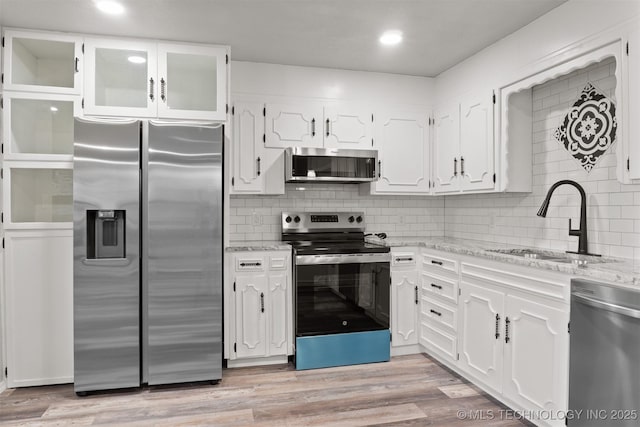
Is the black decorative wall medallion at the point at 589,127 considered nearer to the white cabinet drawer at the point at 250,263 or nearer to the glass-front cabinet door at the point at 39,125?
the white cabinet drawer at the point at 250,263

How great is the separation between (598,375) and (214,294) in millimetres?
2256

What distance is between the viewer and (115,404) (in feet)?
8.63

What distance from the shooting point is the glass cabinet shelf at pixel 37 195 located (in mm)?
2824

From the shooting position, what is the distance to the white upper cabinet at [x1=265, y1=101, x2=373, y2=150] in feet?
11.7

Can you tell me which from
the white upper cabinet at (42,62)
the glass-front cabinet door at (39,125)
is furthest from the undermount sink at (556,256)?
the white upper cabinet at (42,62)

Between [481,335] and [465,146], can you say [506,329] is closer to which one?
[481,335]

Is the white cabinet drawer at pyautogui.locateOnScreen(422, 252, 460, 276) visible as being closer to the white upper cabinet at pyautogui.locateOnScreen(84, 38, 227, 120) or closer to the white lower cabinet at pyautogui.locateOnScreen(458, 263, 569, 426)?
the white lower cabinet at pyautogui.locateOnScreen(458, 263, 569, 426)

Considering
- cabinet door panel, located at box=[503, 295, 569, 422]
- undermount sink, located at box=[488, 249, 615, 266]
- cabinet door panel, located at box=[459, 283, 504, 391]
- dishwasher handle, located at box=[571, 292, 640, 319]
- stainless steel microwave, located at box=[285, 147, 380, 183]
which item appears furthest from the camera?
stainless steel microwave, located at box=[285, 147, 380, 183]

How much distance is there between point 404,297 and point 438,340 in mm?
433

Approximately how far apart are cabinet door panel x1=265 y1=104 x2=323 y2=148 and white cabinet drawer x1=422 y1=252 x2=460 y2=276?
4.44 feet

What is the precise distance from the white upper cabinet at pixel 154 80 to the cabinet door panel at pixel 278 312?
1.35 metres

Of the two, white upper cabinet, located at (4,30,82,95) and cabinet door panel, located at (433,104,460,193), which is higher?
white upper cabinet, located at (4,30,82,95)

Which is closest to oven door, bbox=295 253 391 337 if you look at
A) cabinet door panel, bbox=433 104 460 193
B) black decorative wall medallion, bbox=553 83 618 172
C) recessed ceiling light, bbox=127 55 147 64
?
cabinet door panel, bbox=433 104 460 193

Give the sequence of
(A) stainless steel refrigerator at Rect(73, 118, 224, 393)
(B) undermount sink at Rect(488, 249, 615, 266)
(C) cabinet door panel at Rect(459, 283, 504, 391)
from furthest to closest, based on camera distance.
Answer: (A) stainless steel refrigerator at Rect(73, 118, 224, 393) → (C) cabinet door panel at Rect(459, 283, 504, 391) → (B) undermount sink at Rect(488, 249, 615, 266)
